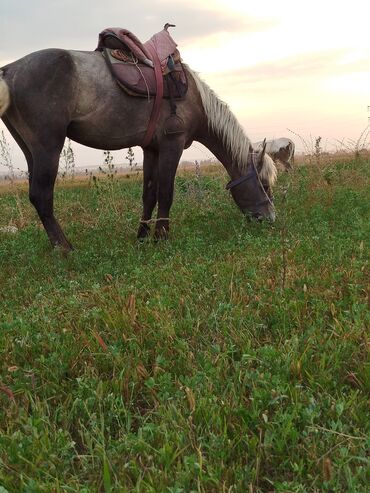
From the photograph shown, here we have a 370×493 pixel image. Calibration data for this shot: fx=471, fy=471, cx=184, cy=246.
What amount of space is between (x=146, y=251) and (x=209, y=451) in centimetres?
437

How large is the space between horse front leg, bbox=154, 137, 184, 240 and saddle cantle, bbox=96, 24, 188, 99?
68cm

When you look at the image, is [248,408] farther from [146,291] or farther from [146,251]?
[146,251]

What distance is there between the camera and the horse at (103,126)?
598cm

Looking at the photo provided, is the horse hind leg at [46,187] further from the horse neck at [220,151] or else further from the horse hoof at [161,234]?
the horse neck at [220,151]

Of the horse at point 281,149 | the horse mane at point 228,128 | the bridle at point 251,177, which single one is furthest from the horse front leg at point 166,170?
the horse at point 281,149

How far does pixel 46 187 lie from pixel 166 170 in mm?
1762

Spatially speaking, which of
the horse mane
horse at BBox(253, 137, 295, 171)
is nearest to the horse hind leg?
the horse mane

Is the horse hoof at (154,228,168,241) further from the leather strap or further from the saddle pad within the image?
the saddle pad

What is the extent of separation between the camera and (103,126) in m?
6.48

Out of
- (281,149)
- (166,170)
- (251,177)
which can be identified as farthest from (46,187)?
(281,149)

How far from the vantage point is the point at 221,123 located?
7.50 meters

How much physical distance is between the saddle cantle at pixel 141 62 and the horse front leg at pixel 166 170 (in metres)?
0.68

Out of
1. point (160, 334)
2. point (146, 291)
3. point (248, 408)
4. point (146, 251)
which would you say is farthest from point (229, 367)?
point (146, 251)

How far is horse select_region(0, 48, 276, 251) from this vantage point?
5.98 m
